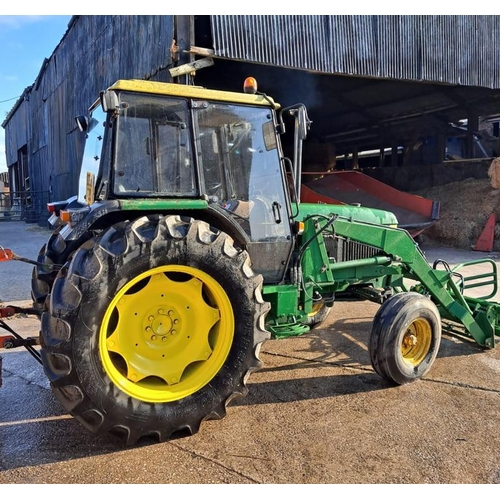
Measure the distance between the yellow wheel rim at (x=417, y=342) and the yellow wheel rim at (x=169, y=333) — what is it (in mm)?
1673

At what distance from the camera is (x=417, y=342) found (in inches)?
158

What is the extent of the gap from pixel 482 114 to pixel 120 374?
1426 centimetres

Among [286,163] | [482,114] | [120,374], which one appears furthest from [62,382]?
[482,114]

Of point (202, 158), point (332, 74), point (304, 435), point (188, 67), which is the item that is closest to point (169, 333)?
point (304, 435)

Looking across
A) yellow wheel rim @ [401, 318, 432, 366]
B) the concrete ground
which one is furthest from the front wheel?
the concrete ground

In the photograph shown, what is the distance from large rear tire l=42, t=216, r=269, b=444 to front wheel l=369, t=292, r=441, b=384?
1170 mm

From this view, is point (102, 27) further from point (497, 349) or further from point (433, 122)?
point (497, 349)

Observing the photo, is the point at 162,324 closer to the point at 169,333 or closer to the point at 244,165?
the point at 169,333

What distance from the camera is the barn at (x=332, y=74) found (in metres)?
7.85

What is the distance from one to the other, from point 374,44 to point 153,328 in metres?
8.12

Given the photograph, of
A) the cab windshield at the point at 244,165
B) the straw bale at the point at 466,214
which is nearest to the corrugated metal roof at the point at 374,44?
the straw bale at the point at 466,214

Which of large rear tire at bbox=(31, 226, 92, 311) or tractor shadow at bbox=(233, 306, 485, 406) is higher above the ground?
large rear tire at bbox=(31, 226, 92, 311)

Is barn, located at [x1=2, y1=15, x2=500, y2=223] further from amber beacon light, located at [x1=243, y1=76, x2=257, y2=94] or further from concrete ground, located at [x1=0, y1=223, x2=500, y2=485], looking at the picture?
concrete ground, located at [x1=0, y1=223, x2=500, y2=485]

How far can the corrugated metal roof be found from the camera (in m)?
7.71
